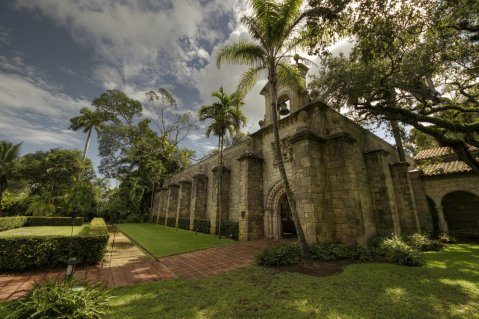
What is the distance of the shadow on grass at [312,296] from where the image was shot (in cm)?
396

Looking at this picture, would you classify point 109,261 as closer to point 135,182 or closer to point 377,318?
point 377,318

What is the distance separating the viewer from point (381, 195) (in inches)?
452

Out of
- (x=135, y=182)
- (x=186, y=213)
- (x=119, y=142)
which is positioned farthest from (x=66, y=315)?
(x=119, y=142)

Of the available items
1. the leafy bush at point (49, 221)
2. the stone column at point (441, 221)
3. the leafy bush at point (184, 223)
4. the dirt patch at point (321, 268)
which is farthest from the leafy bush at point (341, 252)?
the leafy bush at point (49, 221)

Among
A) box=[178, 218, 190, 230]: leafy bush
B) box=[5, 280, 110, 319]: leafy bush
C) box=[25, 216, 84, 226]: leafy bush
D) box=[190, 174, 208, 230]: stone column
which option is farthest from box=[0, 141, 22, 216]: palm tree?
box=[5, 280, 110, 319]: leafy bush

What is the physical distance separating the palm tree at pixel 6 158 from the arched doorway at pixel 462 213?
43.3 meters

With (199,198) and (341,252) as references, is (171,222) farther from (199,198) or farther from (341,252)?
(341,252)

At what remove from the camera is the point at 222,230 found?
567 inches

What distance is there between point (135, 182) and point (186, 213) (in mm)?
11873

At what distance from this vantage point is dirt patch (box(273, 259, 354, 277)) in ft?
21.1

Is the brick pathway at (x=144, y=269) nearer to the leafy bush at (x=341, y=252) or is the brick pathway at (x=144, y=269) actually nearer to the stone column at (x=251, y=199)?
the stone column at (x=251, y=199)

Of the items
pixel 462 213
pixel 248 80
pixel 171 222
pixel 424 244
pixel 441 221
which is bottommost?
pixel 424 244

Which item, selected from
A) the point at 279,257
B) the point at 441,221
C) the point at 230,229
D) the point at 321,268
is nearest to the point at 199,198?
the point at 230,229

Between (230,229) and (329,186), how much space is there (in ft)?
24.0
